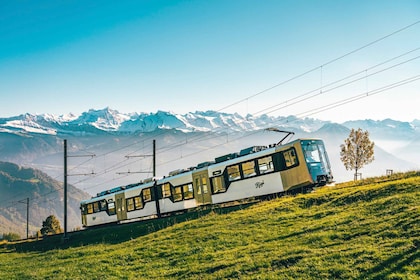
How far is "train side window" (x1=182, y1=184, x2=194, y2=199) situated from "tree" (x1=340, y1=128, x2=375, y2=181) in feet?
122

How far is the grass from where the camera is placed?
12492 mm

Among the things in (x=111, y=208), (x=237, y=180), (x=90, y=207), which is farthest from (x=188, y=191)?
(x=90, y=207)

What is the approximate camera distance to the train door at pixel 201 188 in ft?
115

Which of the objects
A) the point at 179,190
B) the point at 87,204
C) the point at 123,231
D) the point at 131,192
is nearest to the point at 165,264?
the point at 123,231

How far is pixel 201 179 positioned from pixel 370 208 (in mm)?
19047

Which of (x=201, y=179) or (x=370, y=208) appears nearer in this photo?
(x=370, y=208)

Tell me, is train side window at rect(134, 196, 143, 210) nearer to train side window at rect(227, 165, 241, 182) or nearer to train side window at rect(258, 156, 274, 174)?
train side window at rect(227, 165, 241, 182)

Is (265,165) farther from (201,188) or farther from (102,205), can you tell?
(102,205)

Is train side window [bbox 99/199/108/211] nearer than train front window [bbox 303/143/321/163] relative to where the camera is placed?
No

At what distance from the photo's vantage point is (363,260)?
40.3 ft

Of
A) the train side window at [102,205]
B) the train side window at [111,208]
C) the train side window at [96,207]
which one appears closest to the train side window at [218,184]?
the train side window at [111,208]

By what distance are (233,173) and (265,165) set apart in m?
3.29

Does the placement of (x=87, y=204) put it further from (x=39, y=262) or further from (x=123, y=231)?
(x=39, y=262)

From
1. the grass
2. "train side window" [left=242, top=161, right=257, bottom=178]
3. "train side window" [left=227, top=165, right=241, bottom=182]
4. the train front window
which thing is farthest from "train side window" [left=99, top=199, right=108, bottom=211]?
the train front window
